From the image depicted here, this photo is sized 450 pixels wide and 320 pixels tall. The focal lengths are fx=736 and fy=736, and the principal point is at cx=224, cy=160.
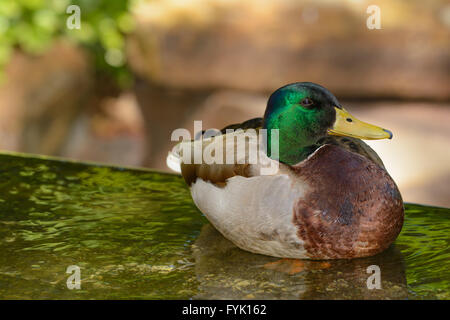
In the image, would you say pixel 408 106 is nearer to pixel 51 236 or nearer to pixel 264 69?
pixel 264 69

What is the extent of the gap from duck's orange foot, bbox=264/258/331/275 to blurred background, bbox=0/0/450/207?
2772mm

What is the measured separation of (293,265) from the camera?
74.9 inches

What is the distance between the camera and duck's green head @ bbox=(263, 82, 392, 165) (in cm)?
199

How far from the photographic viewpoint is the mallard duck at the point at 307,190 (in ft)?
6.27

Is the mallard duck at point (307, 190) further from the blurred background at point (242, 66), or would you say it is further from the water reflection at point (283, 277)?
the blurred background at point (242, 66)

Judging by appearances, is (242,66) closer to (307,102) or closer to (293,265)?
(307,102)

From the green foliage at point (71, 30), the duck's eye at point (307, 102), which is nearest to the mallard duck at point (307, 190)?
the duck's eye at point (307, 102)

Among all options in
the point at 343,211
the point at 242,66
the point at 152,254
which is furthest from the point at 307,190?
the point at 242,66

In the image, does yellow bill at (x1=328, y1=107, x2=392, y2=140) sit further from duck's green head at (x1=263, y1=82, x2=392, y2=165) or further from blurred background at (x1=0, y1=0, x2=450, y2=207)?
blurred background at (x1=0, y1=0, x2=450, y2=207)

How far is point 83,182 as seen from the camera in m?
2.62

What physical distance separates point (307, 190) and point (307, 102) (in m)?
0.25

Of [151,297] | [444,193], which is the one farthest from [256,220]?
[444,193]

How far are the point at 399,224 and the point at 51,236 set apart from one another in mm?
957

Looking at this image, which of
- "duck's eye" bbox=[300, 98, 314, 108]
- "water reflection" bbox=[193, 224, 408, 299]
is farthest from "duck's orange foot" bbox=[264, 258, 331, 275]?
"duck's eye" bbox=[300, 98, 314, 108]
